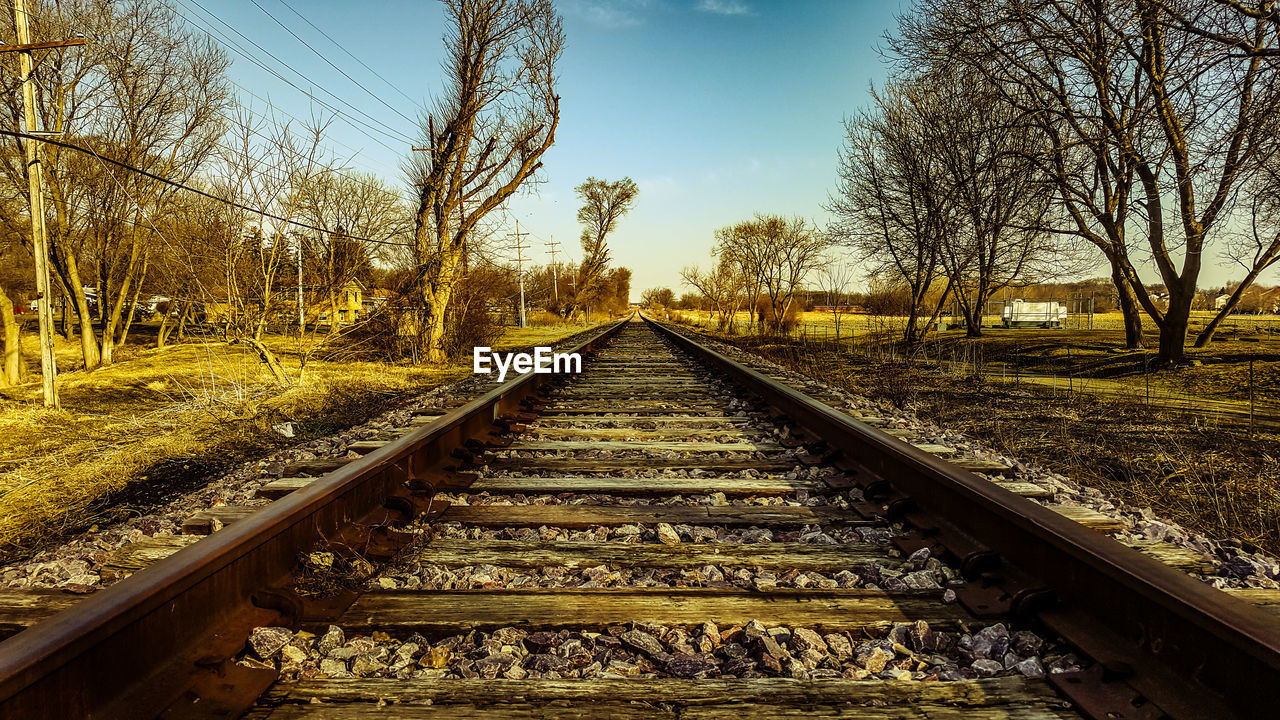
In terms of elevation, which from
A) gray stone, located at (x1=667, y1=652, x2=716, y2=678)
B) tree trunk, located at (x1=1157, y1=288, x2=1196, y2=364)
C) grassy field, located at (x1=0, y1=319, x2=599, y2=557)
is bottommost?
grassy field, located at (x1=0, y1=319, x2=599, y2=557)

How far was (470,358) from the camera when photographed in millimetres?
13406

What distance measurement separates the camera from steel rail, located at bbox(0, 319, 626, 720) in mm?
1213

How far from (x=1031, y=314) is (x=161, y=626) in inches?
1538

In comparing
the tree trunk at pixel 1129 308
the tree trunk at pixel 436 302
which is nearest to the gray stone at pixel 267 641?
the tree trunk at pixel 436 302

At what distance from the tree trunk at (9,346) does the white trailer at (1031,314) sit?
3536cm

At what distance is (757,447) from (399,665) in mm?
2955

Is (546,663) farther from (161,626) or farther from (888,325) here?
(888,325)

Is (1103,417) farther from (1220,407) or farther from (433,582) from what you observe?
(433,582)

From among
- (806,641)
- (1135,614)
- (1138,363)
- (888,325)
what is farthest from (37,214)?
(888,325)

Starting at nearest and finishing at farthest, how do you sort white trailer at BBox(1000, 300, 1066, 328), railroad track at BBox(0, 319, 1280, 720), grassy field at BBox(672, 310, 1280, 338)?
railroad track at BBox(0, 319, 1280, 720), grassy field at BBox(672, 310, 1280, 338), white trailer at BBox(1000, 300, 1066, 328)

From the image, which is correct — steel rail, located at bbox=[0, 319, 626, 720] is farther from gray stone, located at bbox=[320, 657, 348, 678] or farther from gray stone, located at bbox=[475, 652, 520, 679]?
gray stone, located at bbox=[475, 652, 520, 679]

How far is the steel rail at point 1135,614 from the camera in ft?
4.25

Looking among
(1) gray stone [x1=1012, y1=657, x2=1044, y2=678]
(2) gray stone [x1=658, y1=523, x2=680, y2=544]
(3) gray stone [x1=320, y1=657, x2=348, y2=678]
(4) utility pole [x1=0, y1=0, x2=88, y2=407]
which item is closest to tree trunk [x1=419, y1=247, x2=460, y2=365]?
(4) utility pole [x1=0, y1=0, x2=88, y2=407]

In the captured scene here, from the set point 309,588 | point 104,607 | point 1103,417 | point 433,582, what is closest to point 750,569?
point 433,582
